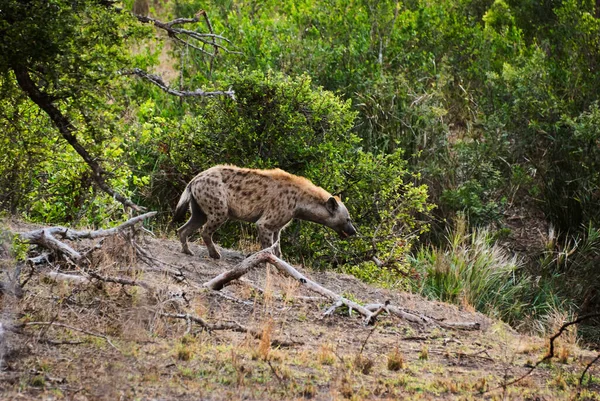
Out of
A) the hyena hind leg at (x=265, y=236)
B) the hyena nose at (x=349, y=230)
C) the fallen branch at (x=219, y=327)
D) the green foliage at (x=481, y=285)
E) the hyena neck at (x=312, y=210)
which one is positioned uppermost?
the fallen branch at (x=219, y=327)

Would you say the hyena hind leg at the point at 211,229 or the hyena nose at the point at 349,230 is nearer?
the hyena hind leg at the point at 211,229

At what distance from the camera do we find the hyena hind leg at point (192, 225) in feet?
34.0

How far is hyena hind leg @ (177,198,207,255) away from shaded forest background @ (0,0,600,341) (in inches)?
35.6

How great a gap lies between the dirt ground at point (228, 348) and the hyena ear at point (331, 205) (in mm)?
2205

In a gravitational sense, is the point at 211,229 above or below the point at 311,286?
below

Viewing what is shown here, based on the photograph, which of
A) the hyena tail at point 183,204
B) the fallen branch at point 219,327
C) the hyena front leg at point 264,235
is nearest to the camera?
the fallen branch at point 219,327

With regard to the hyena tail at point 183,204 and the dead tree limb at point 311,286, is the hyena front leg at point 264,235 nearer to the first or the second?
the hyena tail at point 183,204

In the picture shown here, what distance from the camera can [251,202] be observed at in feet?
34.8

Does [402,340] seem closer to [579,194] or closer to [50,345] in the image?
[50,345]

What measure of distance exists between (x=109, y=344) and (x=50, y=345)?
0.39 metres

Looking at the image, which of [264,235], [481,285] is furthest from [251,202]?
[481,285]

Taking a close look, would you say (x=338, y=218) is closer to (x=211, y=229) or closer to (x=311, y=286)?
(x=211, y=229)

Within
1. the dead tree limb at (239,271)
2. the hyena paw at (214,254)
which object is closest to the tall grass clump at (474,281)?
the hyena paw at (214,254)

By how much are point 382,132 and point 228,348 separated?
9.78 meters
